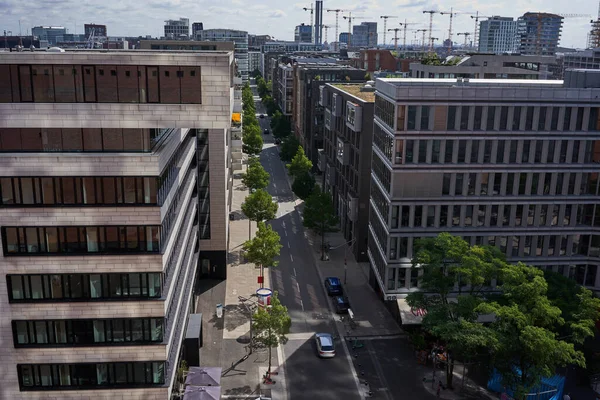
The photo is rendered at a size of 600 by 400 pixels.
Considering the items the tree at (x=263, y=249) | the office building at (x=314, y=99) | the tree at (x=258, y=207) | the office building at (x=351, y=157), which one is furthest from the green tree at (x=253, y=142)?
the tree at (x=263, y=249)

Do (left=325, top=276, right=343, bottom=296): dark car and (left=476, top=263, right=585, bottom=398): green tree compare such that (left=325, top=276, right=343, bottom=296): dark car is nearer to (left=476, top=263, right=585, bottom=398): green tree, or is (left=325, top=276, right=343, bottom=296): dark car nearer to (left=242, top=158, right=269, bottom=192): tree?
(left=476, top=263, right=585, bottom=398): green tree

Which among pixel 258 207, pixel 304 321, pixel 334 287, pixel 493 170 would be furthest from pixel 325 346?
pixel 258 207

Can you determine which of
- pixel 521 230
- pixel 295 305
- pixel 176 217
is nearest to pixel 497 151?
pixel 521 230

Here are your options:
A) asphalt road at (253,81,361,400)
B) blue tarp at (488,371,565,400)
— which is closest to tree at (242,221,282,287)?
asphalt road at (253,81,361,400)

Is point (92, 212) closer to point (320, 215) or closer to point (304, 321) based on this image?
point (304, 321)

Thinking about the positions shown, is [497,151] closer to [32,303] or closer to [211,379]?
[211,379]

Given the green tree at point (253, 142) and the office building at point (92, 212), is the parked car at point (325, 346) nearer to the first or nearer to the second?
the office building at point (92, 212)
